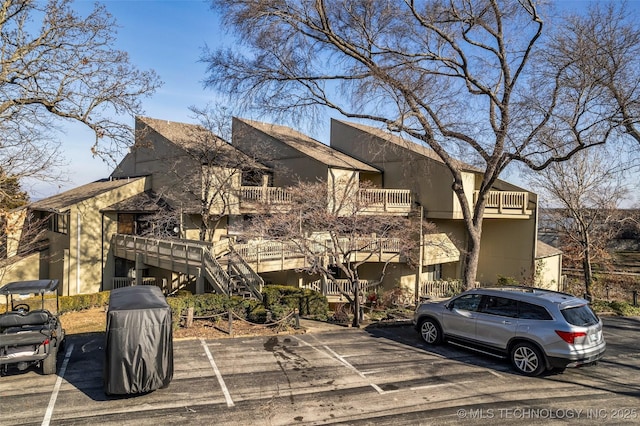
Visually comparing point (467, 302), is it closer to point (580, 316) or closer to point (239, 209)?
point (580, 316)

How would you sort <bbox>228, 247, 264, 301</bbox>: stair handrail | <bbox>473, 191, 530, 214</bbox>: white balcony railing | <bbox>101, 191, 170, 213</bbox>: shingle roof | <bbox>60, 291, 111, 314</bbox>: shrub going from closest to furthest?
<bbox>228, 247, 264, 301</bbox>: stair handrail, <bbox>60, 291, 111, 314</bbox>: shrub, <bbox>473, 191, 530, 214</bbox>: white balcony railing, <bbox>101, 191, 170, 213</bbox>: shingle roof

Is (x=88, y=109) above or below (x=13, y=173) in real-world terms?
above

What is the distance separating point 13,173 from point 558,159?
1899 cm

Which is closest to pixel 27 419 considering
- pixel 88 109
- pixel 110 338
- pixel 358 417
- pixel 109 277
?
pixel 110 338

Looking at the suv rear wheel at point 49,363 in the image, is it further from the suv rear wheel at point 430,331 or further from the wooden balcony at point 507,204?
the wooden balcony at point 507,204

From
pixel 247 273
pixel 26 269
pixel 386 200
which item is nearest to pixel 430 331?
pixel 247 273

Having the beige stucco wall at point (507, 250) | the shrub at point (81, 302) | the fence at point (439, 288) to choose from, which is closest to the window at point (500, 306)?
the fence at point (439, 288)

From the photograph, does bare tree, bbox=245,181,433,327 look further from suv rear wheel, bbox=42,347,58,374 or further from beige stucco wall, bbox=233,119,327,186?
suv rear wheel, bbox=42,347,58,374

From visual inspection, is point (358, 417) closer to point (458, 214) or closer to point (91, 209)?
point (458, 214)

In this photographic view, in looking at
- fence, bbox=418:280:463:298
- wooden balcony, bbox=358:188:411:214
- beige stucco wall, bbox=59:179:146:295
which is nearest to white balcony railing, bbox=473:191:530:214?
wooden balcony, bbox=358:188:411:214

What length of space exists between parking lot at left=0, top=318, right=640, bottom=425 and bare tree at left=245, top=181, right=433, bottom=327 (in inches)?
160

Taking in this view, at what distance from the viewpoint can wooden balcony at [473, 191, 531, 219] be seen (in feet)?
72.7

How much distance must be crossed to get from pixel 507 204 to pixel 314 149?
11.5m

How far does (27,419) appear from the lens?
22.6 ft
